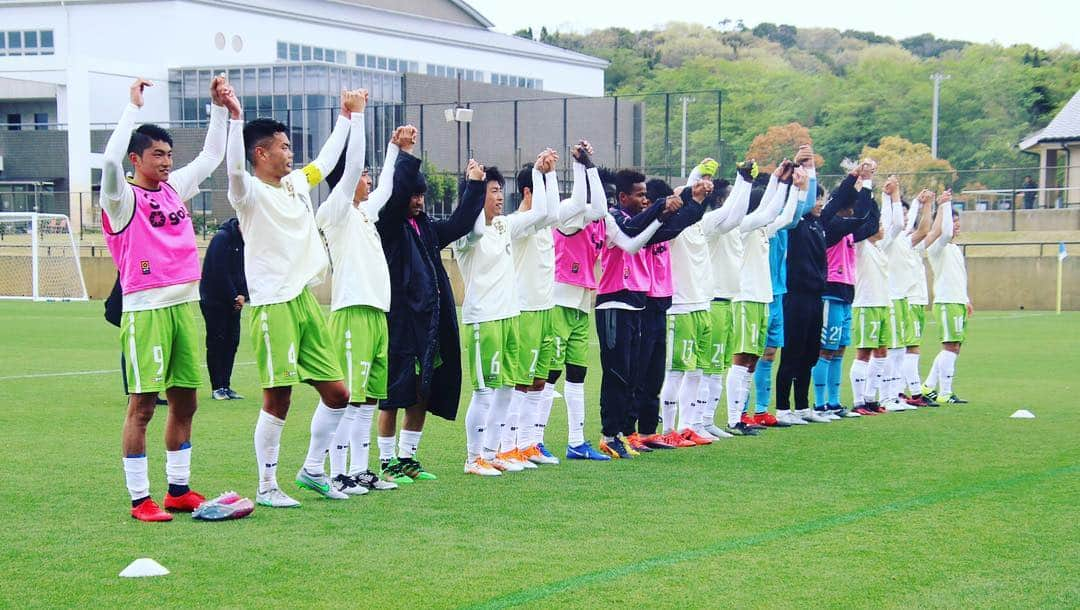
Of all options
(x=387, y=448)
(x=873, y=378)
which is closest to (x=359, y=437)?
(x=387, y=448)

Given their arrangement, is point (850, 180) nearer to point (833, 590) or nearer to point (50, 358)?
point (833, 590)

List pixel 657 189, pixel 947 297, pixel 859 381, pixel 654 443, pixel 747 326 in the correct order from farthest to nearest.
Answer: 1. pixel 947 297
2. pixel 859 381
3. pixel 747 326
4. pixel 657 189
5. pixel 654 443

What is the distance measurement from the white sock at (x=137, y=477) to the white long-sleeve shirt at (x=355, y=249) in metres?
1.58

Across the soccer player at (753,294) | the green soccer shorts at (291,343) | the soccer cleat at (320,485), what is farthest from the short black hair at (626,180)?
the soccer cleat at (320,485)

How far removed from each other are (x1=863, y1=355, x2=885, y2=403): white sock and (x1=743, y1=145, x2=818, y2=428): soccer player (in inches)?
66.4

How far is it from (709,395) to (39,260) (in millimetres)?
32197

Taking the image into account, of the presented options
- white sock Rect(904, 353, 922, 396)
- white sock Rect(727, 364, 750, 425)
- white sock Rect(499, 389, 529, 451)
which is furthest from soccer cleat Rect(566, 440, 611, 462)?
white sock Rect(904, 353, 922, 396)

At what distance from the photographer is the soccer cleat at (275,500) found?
7818 millimetres

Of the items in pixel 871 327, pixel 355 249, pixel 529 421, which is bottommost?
pixel 529 421

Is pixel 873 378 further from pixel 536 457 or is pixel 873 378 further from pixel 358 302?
pixel 358 302

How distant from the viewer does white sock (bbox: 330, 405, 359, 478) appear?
8.50 m

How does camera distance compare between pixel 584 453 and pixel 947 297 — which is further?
pixel 947 297

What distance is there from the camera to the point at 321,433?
26.5 feet

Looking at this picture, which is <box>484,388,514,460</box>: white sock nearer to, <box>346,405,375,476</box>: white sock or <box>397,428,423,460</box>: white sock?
<box>397,428,423,460</box>: white sock
